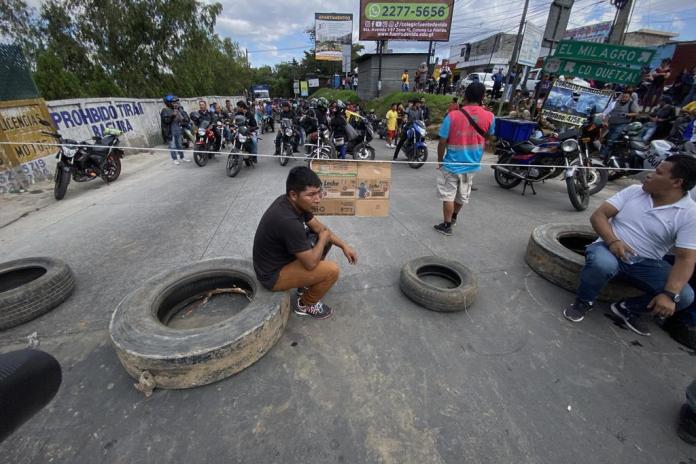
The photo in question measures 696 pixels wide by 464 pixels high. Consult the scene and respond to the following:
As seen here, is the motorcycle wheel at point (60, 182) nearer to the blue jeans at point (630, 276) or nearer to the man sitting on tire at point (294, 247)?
the man sitting on tire at point (294, 247)

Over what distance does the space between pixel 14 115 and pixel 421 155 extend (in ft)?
30.1

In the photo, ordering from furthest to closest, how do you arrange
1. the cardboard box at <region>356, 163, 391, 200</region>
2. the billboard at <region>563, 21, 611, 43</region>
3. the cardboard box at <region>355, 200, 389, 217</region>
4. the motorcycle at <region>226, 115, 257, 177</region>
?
the billboard at <region>563, 21, 611, 43</region> → the motorcycle at <region>226, 115, 257, 177</region> → the cardboard box at <region>355, 200, 389, 217</region> → the cardboard box at <region>356, 163, 391, 200</region>

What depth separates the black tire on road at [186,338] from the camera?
1.91 m

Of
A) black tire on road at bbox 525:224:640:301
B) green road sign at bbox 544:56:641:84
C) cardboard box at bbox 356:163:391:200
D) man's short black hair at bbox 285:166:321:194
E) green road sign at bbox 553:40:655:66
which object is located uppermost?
green road sign at bbox 553:40:655:66

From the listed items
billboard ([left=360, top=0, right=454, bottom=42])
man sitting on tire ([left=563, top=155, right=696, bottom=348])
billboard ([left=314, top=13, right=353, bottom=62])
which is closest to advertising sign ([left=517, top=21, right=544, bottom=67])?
man sitting on tire ([left=563, top=155, right=696, bottom=348])

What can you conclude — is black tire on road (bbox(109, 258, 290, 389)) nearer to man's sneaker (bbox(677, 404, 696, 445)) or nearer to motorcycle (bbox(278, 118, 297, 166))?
man's sneaker (bbox(677, 404, 696, 445))

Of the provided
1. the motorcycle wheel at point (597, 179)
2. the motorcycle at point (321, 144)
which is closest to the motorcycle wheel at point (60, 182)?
the motorcycle at point (321, 144)

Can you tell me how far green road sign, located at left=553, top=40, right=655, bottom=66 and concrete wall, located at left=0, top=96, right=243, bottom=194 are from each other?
1324 cm

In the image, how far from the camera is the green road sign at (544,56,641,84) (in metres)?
7.66

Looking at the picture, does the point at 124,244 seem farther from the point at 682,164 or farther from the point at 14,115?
the point at 682,164

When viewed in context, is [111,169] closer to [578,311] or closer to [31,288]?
[31,288]

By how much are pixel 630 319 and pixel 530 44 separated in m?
11.3

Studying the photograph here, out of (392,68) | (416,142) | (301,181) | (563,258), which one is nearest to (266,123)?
(416,142)

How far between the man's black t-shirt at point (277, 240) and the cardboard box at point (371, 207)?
917 millimetres
